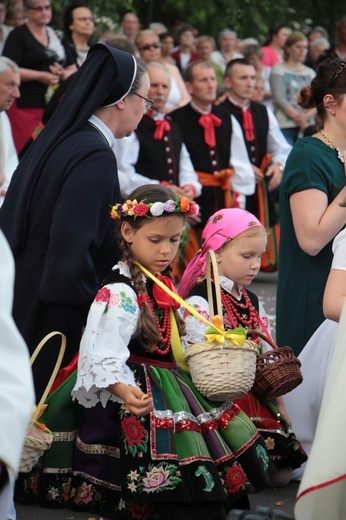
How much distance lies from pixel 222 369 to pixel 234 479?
1.68ft

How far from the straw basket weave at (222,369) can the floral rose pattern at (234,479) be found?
0.33 m

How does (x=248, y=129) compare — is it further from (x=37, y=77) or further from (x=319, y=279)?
(x=319, y=279)

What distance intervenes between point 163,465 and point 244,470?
0.41 metres

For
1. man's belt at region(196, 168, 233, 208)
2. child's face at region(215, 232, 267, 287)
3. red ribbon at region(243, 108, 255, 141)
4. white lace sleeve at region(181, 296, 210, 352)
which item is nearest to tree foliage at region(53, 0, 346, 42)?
red ribbon at region(243, 108, 255, 141)

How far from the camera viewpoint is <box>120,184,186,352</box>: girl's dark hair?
4.65 m

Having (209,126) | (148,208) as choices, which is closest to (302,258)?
(148,208)

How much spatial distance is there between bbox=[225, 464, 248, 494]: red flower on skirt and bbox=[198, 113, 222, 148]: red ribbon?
5889 millimetres

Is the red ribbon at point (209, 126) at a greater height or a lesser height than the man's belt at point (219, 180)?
greater

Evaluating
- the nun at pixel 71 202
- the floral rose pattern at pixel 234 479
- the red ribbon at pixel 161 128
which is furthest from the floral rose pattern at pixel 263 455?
the red ribbon at pixel 161 128

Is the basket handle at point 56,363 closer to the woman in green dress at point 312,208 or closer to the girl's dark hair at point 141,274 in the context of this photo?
the girl's dark hair at point 141,274

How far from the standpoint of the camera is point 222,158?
1046 centimetres

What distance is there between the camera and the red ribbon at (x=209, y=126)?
10297 mm

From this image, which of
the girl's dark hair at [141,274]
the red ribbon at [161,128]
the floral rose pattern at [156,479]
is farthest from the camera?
the red ribbon at [161,128]

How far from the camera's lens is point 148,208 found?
4.70 meters
